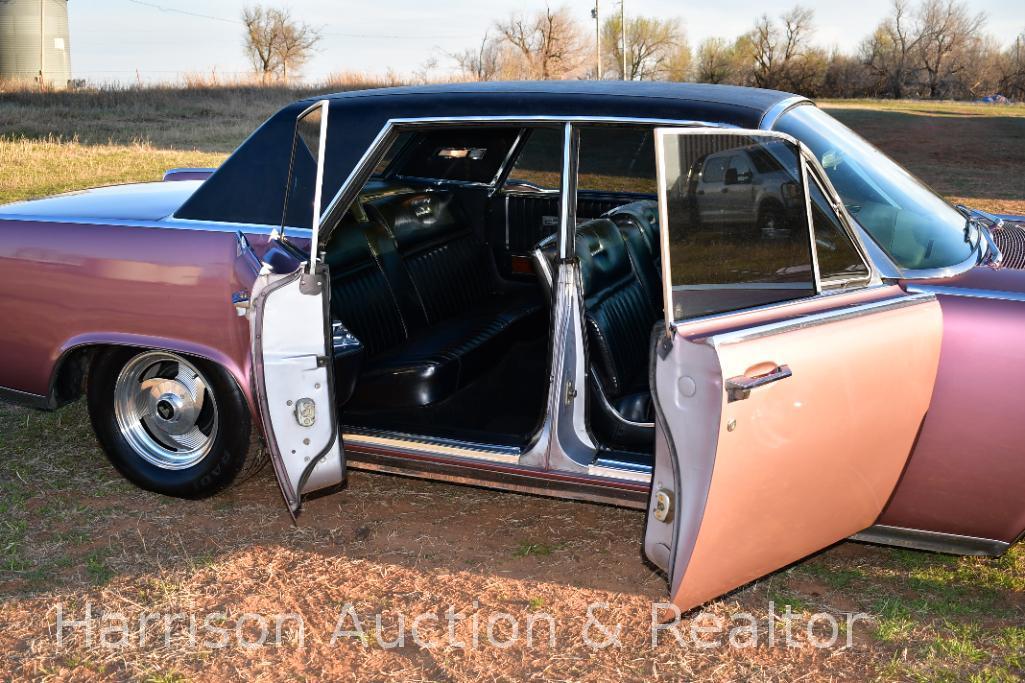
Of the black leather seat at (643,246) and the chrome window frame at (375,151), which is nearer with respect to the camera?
the chrome window frame at (375,151)

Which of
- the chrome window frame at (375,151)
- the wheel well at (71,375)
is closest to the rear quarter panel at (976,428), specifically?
the chrome window frame at (375,151)

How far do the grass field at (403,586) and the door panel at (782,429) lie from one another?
44 centimetres

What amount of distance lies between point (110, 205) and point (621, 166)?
2684mm

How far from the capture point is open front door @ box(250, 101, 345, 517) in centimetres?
331

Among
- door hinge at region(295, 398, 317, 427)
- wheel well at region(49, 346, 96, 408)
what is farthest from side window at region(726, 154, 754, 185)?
wheel well at region(49, 346, 96, 408)

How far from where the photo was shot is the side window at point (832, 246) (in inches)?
121

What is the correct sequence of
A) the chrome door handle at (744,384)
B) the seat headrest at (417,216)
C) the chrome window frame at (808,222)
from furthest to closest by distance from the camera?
1. the seat headrest at (417,216)
2. the chrome window frame at (808,222)
3. the chrome door handle at (744,384)

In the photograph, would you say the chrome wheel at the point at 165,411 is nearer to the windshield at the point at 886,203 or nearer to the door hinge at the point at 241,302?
the door hinge at the point at 241,302

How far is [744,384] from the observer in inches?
101

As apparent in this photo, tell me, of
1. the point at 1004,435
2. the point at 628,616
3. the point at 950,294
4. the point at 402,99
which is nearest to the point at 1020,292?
the point at 950,294

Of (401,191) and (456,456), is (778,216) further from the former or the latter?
(401,191)

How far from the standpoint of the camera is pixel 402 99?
146 inches

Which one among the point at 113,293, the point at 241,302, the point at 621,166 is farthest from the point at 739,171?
the point at 621,166

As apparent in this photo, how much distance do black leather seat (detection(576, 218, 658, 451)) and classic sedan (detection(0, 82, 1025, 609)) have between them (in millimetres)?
13
